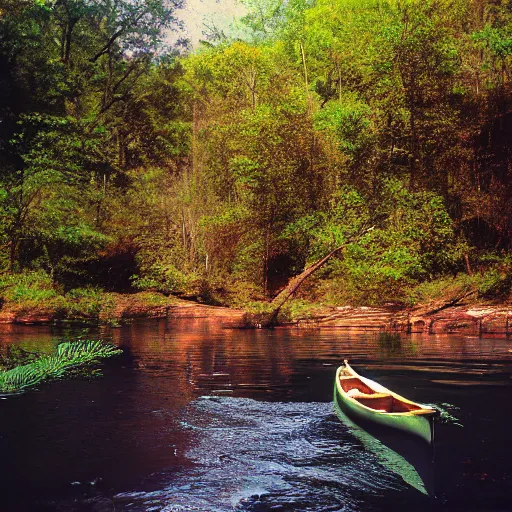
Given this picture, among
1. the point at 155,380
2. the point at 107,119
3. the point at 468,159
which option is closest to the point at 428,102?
the point at 468,159

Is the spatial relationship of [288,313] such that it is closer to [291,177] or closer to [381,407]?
[291,177]

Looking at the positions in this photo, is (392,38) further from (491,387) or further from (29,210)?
(491,387)

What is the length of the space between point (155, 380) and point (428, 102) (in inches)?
805

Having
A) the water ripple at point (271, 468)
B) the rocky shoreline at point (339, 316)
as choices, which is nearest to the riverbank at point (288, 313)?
the rocky shoreline at point (339, 316)

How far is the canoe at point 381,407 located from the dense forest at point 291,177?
579 inches

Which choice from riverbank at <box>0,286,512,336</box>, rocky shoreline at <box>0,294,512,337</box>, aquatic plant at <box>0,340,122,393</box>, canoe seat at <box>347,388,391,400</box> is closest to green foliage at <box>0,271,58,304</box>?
riverbank at <box>0,286,512,336</box>

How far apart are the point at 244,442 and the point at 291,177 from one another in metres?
21.1

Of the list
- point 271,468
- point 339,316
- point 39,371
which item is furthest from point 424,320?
point 271,468

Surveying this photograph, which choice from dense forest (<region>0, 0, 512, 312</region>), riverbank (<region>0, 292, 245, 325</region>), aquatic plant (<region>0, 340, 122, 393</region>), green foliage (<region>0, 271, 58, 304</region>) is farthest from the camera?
dense forest (<region>0, 0, 512, 312</region>)

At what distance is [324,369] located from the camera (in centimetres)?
1380

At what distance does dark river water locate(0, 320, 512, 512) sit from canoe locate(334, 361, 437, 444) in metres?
0.31

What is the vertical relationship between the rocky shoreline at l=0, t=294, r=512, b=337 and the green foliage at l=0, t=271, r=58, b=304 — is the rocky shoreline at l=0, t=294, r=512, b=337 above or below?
below

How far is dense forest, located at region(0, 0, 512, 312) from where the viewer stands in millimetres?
26172

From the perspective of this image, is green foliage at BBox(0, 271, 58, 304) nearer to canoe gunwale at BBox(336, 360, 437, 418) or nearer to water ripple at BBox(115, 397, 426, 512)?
water ripple at BBox(115, 397, 426, 512)
